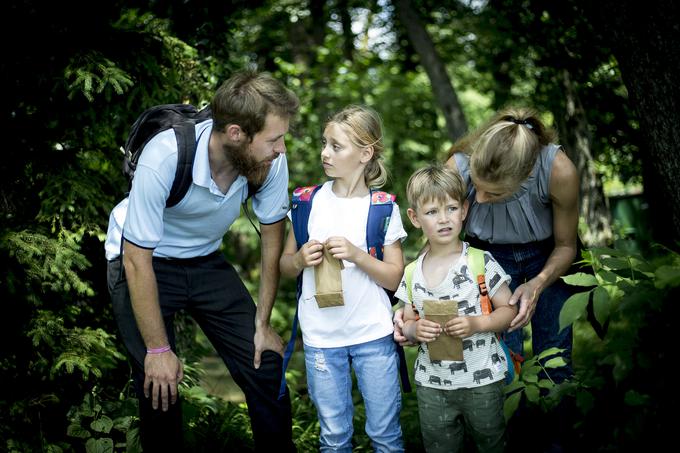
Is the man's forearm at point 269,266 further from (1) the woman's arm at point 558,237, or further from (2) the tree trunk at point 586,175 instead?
(2) the tree trunk at point 586,175

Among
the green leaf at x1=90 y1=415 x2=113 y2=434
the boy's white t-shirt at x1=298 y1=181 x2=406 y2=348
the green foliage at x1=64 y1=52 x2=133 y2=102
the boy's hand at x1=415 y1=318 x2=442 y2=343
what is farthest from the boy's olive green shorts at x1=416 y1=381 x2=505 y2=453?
the green foliage at x1=64 y1=52 x2=133 y2=102

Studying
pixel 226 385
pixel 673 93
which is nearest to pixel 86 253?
pixel 226 385

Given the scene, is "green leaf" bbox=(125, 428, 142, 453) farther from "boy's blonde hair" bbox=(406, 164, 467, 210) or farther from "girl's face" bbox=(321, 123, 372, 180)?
"boy's blonde hair" bbox=(406, 164, 467, 210)

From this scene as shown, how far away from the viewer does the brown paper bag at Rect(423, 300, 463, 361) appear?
279cm

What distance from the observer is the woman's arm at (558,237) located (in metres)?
2.93

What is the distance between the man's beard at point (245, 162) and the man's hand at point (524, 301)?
1.29m

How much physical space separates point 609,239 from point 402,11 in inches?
152

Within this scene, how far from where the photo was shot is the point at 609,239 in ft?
23.3

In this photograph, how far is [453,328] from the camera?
9.22ft

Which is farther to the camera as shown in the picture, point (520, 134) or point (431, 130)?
point (431, 130)

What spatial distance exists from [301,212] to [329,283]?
46 centimetres

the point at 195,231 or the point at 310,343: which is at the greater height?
the point at 195,231

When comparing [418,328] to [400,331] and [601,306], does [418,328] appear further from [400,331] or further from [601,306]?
[601,306]

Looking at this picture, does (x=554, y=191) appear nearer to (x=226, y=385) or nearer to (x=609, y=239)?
(x=226, y=385)
